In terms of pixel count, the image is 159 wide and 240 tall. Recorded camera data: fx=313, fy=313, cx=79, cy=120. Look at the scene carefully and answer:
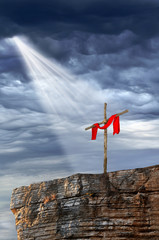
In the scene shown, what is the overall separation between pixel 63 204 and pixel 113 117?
613cm

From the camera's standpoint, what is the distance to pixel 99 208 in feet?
55.4

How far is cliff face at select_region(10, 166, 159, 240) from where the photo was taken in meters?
16.0

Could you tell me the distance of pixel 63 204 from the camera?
18125mm

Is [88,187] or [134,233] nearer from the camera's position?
[134,233]

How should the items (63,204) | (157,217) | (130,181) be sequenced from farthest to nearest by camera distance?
(63,204) < (130,181) < (157,217)

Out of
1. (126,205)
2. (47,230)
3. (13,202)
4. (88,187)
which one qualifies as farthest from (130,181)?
(13,202)

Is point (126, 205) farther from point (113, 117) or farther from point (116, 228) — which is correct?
point (113, 117)

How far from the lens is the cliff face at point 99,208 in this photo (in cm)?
1605

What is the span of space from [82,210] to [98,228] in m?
1.31

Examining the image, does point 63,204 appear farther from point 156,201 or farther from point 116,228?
point 156,201

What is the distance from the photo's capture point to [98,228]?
1661 centimetres

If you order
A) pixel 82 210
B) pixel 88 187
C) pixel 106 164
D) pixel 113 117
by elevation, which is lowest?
pixel 82 210

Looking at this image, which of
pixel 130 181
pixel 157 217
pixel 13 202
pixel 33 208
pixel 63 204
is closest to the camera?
pixel 157 217

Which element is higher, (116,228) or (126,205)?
(126,205)
